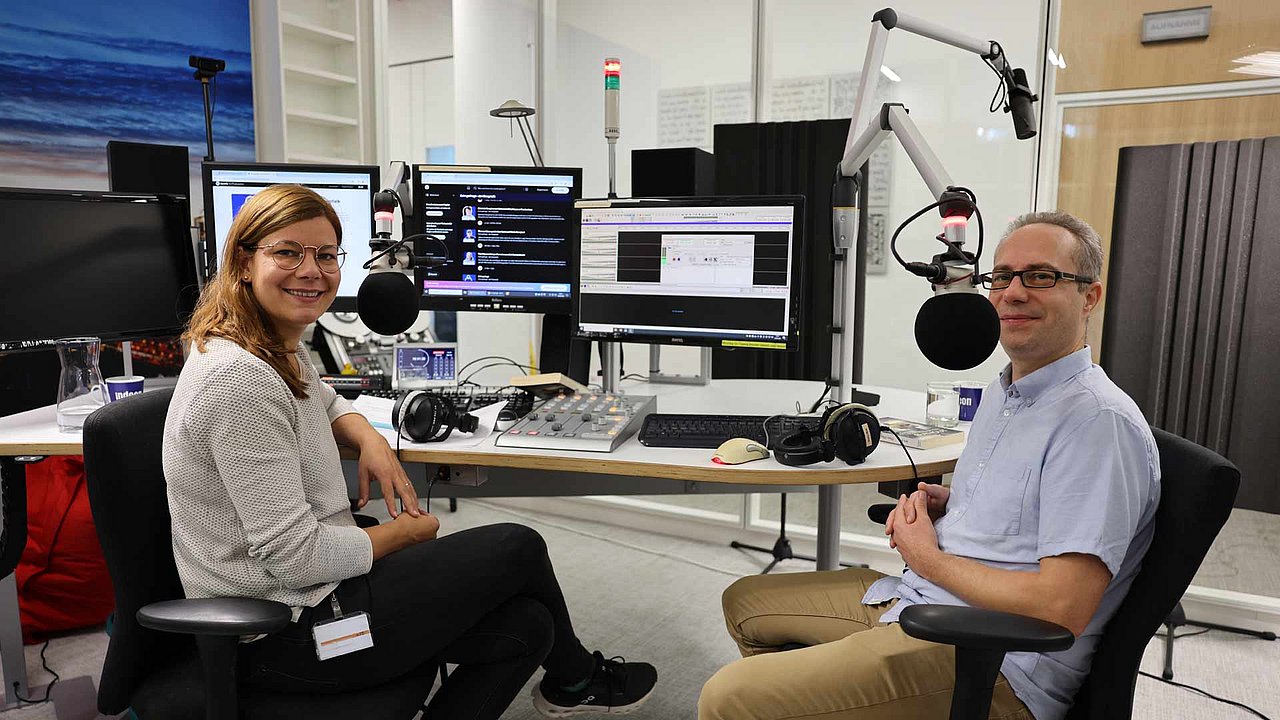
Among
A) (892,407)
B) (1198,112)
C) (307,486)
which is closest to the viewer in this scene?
(307,486)

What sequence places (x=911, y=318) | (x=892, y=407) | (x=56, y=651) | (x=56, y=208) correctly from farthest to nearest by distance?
(x=911, y=318) < (x=56, y=651) < (x=892, y=407) < (x=56, y=208)

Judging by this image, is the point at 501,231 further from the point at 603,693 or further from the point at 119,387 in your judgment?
the point at 603,693

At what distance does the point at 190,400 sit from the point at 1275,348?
2.99 metres

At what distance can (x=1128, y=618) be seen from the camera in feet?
3.65

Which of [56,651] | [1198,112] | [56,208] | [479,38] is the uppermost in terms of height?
[479,38]

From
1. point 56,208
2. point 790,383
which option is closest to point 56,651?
point 56,208

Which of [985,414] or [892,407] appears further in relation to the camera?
[892,407]

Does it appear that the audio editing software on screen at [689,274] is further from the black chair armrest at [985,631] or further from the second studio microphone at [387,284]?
the black chair armrest at [985,631]

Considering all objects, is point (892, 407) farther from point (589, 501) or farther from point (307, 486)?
point (589, 501)

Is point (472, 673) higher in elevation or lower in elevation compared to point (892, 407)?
lower

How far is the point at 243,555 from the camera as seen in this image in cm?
126

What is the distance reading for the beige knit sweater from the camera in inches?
47.9

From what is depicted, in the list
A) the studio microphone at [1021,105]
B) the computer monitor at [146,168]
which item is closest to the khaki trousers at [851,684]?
the studio microphone at [1021,105]

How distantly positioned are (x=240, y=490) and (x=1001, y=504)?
1.18m
